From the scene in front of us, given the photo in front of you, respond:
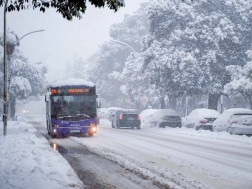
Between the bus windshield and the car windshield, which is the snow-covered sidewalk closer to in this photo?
the bus windshield

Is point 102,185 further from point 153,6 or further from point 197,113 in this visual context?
point 153,6

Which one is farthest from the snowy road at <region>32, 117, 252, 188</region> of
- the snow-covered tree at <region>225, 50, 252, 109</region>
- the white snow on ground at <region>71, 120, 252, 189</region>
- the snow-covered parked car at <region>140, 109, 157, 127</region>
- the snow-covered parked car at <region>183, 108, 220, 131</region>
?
the snow-covered parked car at <region>140, 109, 157, 127</region>

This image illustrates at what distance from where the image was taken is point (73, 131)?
2130cm

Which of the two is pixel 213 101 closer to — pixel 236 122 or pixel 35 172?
pixel 236 122

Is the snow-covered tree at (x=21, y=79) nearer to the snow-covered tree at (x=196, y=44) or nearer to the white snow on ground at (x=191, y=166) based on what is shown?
the snow-covered tree at (x=196, y=44)

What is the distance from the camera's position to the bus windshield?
2130 cm

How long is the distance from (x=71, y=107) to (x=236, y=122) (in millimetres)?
9304

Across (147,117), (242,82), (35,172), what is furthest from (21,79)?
(35,172)

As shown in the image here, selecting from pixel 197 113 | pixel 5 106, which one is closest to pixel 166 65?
pixel 197 113

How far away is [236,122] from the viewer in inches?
875

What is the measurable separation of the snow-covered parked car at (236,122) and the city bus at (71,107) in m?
7.77

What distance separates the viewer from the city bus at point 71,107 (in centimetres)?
2127

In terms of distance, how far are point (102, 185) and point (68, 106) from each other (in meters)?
13.6

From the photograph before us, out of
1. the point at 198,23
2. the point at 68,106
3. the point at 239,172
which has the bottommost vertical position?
the point at 239,172
